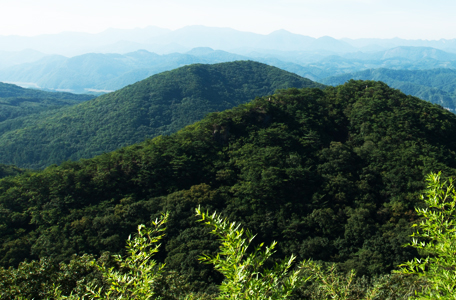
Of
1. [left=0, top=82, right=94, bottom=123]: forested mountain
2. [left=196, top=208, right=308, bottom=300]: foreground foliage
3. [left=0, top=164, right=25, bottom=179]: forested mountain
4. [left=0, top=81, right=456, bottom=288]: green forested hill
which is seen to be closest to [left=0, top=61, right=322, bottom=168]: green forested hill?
[left=0, top=82, right=94, bottom=123]: forested mountain

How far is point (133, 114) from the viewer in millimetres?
70875

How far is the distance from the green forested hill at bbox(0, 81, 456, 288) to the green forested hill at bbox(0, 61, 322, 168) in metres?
27.0

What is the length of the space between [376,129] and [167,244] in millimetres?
24643

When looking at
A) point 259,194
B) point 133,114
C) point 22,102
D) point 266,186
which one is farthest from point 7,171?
point 22,102

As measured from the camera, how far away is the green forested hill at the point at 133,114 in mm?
60531

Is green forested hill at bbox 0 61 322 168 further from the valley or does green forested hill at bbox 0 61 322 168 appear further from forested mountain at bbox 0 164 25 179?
the valley

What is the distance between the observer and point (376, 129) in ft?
102

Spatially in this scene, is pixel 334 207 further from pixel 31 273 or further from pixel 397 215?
pixel 31 273

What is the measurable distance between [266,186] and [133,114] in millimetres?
55050

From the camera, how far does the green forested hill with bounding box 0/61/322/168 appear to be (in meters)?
60.5

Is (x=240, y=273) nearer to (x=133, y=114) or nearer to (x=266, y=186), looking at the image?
(x=266, y=186)

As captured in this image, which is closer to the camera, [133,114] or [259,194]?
[259,194]

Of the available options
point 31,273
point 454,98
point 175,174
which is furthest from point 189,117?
point 454,98

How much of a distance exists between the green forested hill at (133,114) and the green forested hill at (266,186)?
26951mm
